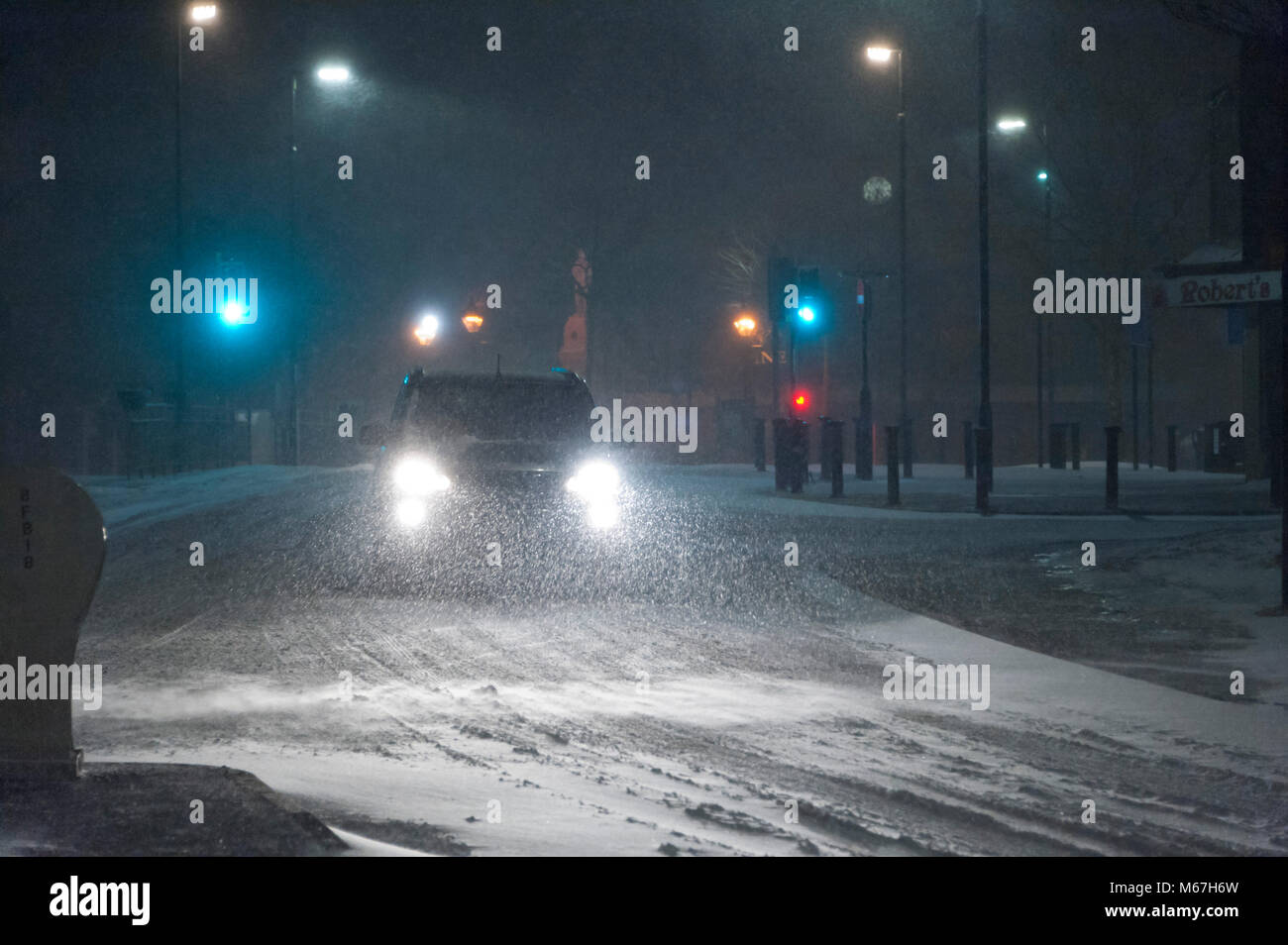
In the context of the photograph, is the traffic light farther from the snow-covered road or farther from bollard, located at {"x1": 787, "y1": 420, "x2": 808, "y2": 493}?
the snow-covered road

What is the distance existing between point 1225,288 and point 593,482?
14.8 meters

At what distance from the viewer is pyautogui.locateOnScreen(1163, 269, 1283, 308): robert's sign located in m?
22.8

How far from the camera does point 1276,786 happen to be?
6055mm

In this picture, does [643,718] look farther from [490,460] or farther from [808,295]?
[808,295]

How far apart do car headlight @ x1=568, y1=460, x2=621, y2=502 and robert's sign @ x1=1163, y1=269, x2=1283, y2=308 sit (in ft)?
44.7

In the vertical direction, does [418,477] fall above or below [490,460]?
below

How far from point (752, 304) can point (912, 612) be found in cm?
4714

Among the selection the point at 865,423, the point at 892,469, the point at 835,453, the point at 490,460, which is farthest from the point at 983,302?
the point at 490,460

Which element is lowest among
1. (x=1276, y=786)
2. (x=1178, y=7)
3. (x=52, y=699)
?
(x=1276, y=786)

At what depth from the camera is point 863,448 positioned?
30.0 m
